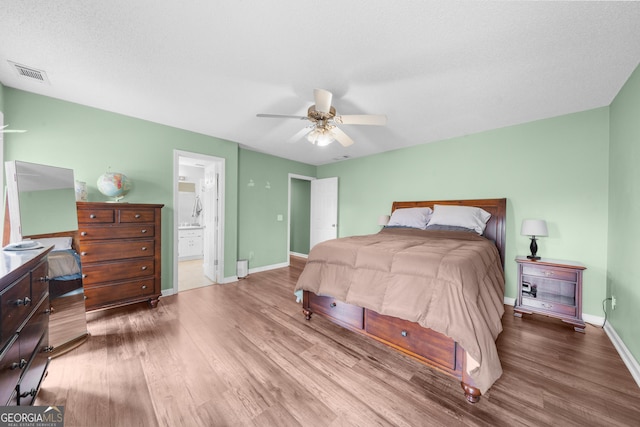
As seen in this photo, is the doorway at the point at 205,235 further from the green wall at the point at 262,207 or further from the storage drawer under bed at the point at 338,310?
the storage drawer under bed at the point at 338,310

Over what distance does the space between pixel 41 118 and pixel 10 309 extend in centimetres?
271

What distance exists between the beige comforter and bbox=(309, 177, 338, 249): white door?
2938mm

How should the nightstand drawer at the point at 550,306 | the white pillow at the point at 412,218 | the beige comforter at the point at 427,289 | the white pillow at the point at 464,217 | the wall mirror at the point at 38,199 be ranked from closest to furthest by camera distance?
1. the beige comforter at the point at 427,289
2. the wall mirror at the point at 38,199
3. the nightstand drawer at the point at 550,306
4. the white pillow at the point at 464,217
5. the white pillow at the point at 412,218

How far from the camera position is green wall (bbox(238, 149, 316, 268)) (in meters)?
4.44

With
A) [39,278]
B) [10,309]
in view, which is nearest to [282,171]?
[39,278]

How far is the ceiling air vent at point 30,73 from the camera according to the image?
2.00m

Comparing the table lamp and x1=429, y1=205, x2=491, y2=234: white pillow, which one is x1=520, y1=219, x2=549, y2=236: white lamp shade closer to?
the table lamp

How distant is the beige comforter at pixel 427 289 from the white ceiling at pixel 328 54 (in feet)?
5.34

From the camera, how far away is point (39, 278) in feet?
4.50

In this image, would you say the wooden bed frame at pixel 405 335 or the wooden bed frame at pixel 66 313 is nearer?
the wooden bed frame at pixel 405 335

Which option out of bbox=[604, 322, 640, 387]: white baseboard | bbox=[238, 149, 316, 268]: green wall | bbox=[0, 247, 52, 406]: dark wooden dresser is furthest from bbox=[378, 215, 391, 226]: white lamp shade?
bbox=[0, 247, 52, 406]: dark wooden dresser

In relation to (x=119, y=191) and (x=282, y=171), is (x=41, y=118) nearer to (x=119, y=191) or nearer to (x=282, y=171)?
(x=119, y=191)

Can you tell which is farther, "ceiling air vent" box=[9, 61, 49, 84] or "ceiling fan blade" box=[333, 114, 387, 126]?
"ceiling fan blade" box=[333, 114, 387, 126]

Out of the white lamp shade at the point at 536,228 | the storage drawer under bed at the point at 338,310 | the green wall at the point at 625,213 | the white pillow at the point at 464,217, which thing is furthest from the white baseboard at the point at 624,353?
the storage drawer under bed at the point at 338,310
